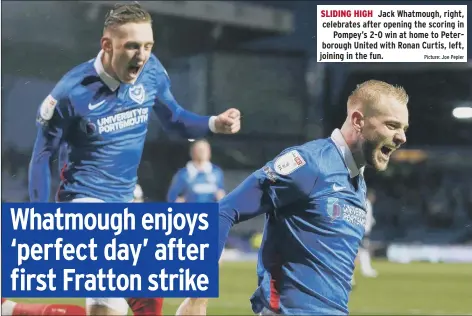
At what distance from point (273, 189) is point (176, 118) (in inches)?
40.1

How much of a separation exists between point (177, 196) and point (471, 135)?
1.58 metres

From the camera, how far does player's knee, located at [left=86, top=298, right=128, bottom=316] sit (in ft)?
14.3

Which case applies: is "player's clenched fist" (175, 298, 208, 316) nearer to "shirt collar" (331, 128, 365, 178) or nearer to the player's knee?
the player's knee

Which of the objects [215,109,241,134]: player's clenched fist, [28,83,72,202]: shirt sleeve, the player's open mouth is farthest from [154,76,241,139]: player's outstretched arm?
the player's open mouth

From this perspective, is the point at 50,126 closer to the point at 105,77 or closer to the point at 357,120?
the point at 105,77

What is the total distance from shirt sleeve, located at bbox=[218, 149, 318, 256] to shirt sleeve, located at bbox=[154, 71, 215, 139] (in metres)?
0.77

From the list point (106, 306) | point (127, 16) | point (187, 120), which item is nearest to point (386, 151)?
point (187, 120)

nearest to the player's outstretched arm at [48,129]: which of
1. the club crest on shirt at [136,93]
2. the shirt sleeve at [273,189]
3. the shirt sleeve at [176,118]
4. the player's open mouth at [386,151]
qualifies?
the club crest on shirt at [136,93]

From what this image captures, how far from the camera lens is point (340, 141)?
392 centimetres

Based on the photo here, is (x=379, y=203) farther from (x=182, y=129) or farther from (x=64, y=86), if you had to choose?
(x=64, y=86)

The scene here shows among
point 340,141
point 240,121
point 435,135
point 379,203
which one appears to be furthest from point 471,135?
point 240,121

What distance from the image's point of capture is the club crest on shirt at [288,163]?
3.72 m

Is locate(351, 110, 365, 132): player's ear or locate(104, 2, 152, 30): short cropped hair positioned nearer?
locate(351, 110, 365, 132): player's ear

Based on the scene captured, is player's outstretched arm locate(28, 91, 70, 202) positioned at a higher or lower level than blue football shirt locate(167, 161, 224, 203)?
higher
